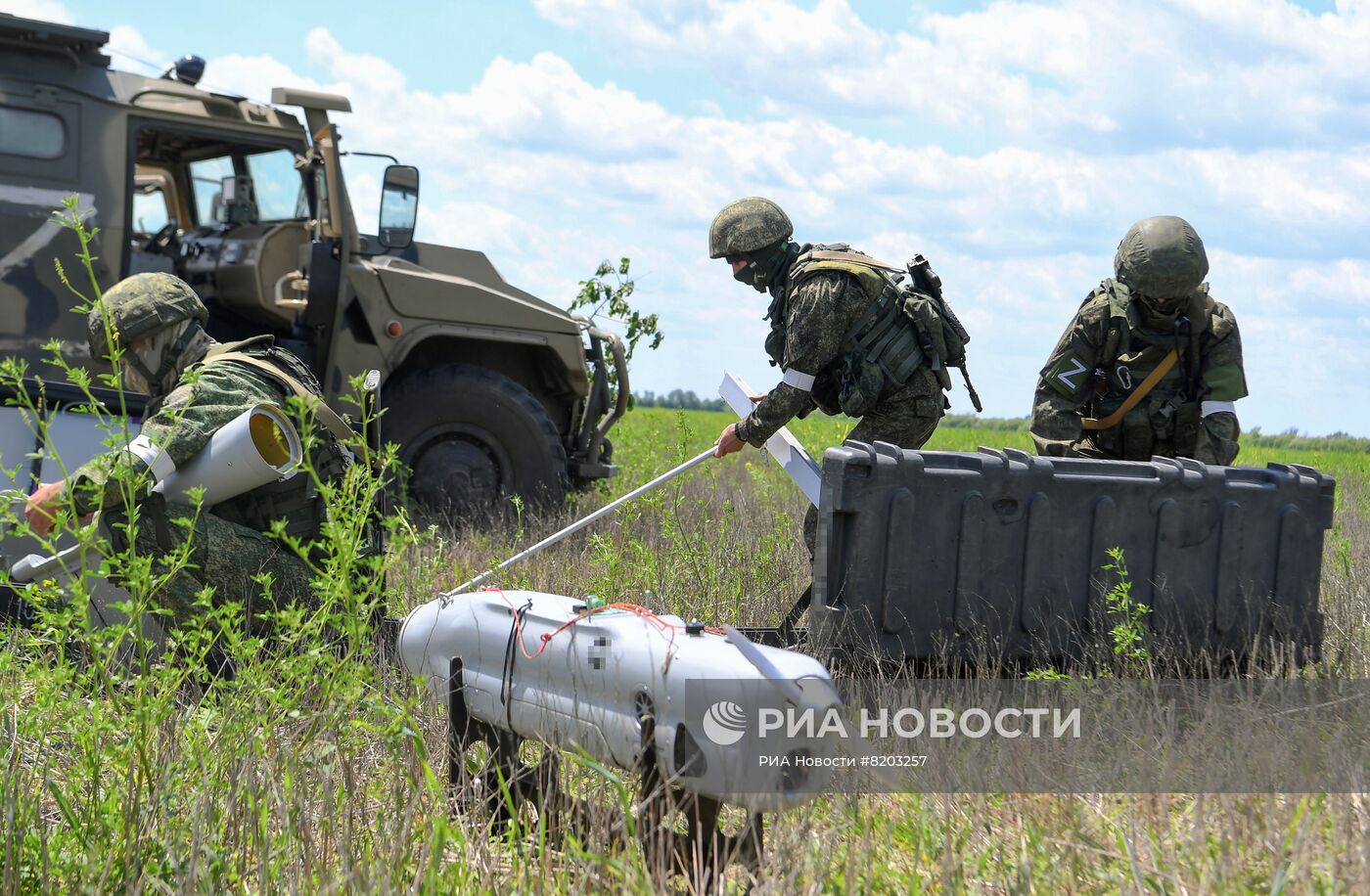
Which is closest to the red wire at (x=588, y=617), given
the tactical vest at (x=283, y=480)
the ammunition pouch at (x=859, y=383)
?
the tactical vest at (x=283, y=480)

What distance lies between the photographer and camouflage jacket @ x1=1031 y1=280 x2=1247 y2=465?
16.6 feet

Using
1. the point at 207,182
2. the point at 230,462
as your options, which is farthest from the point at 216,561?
the point at 207,182

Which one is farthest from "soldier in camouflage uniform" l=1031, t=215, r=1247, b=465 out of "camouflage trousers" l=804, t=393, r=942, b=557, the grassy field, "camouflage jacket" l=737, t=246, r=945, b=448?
the grassy field

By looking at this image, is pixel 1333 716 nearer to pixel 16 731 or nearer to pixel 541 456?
pixel 16 731

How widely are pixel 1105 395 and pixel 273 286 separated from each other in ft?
14.0

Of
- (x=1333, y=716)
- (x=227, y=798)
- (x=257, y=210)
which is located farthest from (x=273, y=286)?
(x=1333, y=716)

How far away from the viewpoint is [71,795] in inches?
119

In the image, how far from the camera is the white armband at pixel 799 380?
4695 millimetres

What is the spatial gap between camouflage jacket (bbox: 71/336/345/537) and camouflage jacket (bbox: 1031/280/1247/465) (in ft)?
9.03

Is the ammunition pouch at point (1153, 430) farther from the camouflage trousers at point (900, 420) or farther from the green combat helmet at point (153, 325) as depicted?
the green combat helmet at point (153, 325)

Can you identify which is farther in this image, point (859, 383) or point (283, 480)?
point (859, 383)

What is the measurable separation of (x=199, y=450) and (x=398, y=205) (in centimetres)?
A: 330

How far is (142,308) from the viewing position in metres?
4.12

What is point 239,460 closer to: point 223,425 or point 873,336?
point 223,425
